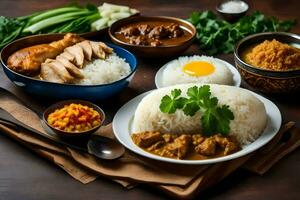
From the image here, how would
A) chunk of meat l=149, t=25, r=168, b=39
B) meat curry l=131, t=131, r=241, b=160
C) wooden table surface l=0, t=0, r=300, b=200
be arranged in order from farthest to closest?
chunk of meat l=149, t=25, r=168, b=39, meat curry l=131, t=131, r=241, b=160, wooden table surface l=0, t=0, r=300, b=200

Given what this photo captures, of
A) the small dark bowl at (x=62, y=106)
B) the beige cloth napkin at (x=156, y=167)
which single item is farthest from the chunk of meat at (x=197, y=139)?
the small dark bowl at (x=62, y=106)

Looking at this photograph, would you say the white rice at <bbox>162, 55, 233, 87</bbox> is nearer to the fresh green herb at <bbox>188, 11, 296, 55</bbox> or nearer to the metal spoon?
the fresh green herb at <bbox>188, 11, 296, 55</bbox>

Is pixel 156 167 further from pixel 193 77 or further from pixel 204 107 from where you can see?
pixel 193 77

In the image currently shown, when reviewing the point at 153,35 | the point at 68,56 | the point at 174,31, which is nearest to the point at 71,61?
the point at 68,56

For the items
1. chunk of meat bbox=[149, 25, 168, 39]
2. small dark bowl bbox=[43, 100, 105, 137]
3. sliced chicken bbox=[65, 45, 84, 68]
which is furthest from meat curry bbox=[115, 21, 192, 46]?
small dark bowl bbox=[43, 100, 105, 137]

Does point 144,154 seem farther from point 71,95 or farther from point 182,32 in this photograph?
point 182,32

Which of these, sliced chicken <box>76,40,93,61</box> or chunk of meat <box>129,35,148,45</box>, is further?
chunk of meat <box>129,35,148,45</box>

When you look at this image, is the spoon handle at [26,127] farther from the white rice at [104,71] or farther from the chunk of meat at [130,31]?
the chunk of meat at [130,31]
